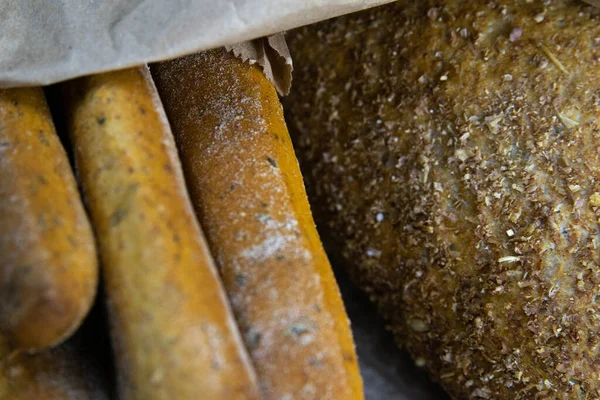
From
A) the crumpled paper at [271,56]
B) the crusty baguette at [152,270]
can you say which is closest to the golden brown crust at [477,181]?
the crumpled paper at [271,56]

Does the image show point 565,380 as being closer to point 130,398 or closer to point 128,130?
point 130,398

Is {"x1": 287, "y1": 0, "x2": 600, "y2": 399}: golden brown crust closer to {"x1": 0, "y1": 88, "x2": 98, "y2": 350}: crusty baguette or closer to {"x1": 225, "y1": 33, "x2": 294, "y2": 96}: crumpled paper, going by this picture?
{"x1": 225, "y1": 33, "x2": 294, "y2": 96}: crumpled paper

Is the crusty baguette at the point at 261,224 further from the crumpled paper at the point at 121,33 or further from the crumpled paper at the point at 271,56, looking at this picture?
the crumpled paper at the point at 121,33

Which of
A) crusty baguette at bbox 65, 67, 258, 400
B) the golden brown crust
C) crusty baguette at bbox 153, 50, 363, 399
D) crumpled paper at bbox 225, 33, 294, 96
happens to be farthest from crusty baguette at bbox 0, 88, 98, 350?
the golden brown crust

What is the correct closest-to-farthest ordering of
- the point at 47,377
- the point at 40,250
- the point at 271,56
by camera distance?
the point at 40,250
the point at 47,377
the point at 271,56

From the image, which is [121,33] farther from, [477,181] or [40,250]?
[477,181]

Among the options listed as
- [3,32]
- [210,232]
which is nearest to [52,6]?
[3,32]

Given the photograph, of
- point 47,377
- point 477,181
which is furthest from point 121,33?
point 477,181
